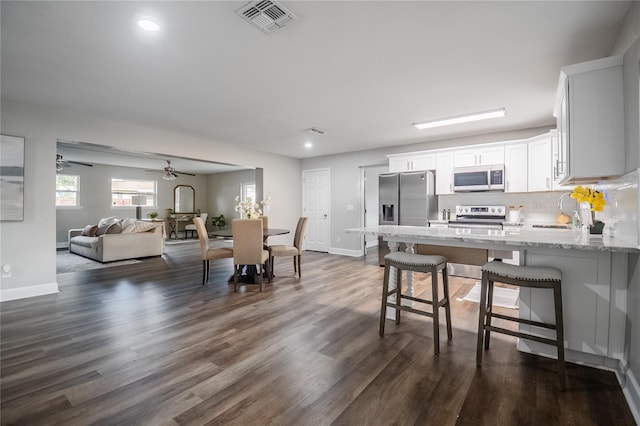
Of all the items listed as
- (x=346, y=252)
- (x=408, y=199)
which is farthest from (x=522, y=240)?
(x=346, y=252)

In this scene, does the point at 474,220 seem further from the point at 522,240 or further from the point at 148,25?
the point at 148,25

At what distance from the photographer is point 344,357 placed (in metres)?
2.28

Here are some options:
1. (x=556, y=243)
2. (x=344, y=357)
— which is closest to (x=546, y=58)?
(x=556, y=243)

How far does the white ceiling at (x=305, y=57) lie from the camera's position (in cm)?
203

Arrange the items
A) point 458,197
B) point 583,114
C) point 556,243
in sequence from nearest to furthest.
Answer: point 556,243 < point 583,114 < point 458,197

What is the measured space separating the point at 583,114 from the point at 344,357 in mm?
2459

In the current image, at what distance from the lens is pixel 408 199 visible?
561 centimetres

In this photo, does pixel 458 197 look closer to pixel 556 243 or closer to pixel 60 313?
pixel 556 243

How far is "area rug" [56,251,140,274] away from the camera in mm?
5461

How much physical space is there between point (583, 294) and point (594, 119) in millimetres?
1223

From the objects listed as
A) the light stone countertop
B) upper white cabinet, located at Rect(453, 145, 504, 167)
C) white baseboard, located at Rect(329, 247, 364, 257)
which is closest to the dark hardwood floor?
the light stone countertop

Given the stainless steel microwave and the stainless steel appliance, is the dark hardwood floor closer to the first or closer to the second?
the stainless steel appliance

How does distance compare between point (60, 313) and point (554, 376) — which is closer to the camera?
point (554, 376)

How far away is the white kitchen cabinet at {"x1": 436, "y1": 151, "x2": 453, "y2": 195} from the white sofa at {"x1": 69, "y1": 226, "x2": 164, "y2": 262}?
Result: 244 inches
